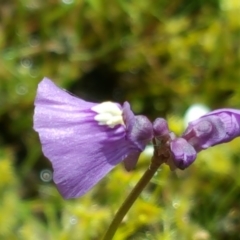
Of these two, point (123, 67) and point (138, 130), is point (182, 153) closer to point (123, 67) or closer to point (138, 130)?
point (138, 130)

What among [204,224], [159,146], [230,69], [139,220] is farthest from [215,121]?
[230,69]

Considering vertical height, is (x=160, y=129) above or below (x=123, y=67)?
above

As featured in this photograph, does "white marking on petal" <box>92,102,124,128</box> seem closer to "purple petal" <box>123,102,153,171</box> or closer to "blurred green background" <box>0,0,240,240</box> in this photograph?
A: "purple petal" <box>123,102,153,171</box>

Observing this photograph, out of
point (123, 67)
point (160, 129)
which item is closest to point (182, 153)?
point (160, 129)

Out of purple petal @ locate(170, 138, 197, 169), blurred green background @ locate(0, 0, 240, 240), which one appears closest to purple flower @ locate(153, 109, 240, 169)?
purple petal @ locate(170, 138, 197, 169)

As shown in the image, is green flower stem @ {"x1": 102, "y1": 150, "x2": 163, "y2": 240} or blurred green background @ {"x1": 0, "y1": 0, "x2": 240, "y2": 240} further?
blurred green background @ {"x1": 0, "y1": 0, "x2": 240, "y2": 240}

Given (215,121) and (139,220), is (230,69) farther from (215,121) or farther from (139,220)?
(215,121)
